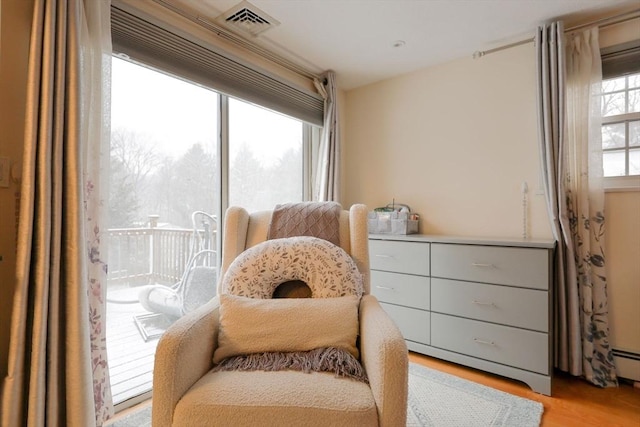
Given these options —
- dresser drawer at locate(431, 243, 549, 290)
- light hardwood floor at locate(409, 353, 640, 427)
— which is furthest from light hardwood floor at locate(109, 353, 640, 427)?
dresser drawer at locate(431, 243, 549, 290)

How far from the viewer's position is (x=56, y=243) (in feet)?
3.97

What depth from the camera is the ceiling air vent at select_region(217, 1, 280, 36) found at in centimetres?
183

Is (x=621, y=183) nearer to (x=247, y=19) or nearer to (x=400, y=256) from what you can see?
(x=400, y=256)

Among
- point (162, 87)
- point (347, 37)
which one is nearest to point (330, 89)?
point (347, 37)

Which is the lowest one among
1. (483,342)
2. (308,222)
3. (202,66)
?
(483,342)

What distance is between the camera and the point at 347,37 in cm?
216

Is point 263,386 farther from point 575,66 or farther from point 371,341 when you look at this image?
point 575,66

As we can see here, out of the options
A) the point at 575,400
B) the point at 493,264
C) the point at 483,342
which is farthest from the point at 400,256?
the point at 575,400

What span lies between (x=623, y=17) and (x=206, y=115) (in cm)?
256

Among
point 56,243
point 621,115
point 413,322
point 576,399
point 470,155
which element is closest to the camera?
point 56,243

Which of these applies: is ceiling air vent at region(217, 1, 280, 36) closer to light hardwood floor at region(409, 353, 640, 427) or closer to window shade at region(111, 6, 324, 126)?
window shade at region(111, 6, 324, 126)

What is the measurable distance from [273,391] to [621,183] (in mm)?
2293

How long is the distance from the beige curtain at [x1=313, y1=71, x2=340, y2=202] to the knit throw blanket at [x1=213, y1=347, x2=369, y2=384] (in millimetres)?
1675

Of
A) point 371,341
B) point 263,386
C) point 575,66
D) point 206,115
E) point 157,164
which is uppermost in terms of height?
point 575,66
